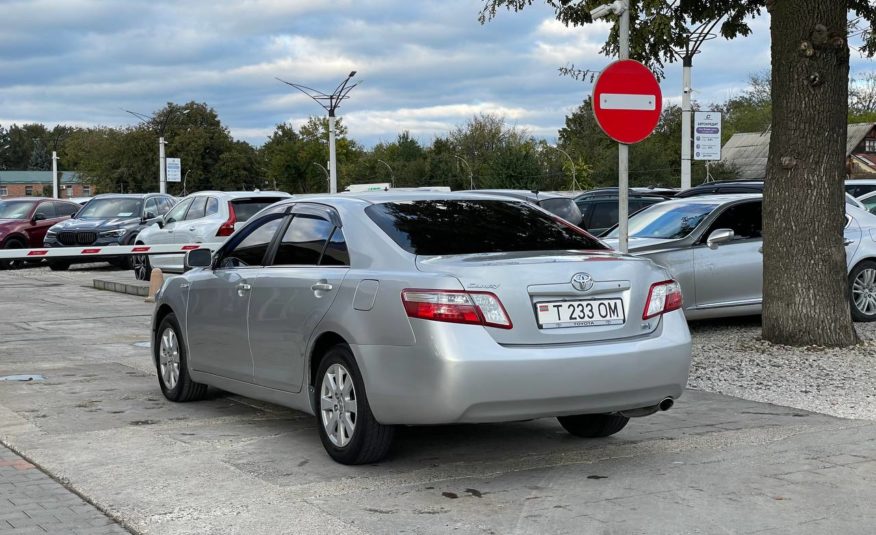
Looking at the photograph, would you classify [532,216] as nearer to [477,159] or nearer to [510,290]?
[510,290]

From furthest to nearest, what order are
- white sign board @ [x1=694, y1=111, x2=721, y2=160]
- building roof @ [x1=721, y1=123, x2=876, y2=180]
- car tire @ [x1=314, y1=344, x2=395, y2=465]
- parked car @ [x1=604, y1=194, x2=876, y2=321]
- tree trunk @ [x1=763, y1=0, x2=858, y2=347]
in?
building roof @ [x1=721, y1=123, x2=876, y2=180]
white sign board @ [x1=694, y1=111, x2=721, y2=160]
parked car @ [x1=604, y1=194, x2=876, y2=321]
tree trunk @ [x1=763, y1=0, x2=858, y2=347]
car tire @ [x1=314, y1=344, x2=395, y2=465]

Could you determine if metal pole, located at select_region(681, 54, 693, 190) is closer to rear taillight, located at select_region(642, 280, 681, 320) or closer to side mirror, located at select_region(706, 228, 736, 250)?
side mirror, located at select_region(706, 228, 736, 250)

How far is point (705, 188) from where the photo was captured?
19.9 metres

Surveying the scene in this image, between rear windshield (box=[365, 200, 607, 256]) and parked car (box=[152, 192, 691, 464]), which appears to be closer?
parked car (box=[152, 192, 691, 464])

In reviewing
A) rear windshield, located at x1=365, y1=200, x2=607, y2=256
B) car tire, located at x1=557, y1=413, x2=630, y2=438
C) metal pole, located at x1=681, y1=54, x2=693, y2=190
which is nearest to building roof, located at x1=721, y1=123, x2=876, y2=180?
metal pole, located at x1=681, y1=54, x2=693, y2=190

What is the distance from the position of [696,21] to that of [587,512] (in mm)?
9329

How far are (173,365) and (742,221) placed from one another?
688 centimetres

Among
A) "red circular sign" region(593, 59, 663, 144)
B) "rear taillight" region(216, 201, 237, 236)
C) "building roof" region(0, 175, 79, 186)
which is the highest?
"building roof" region(0, 175, 79, 186)

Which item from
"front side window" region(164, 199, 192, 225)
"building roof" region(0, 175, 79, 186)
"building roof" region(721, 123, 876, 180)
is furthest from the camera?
"building roof" region(0, 175, 79, 186)

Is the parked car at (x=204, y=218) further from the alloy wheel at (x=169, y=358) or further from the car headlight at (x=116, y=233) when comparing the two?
the alloy wheel at (x=169, y=358)

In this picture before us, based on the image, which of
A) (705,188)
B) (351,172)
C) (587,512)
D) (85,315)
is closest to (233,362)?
(587,512)

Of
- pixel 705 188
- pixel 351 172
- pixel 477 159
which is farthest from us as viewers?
pixel 351 172

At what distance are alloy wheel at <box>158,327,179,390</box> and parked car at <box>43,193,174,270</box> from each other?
1690 centimetres

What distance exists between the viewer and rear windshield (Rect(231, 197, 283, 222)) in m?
19.8
